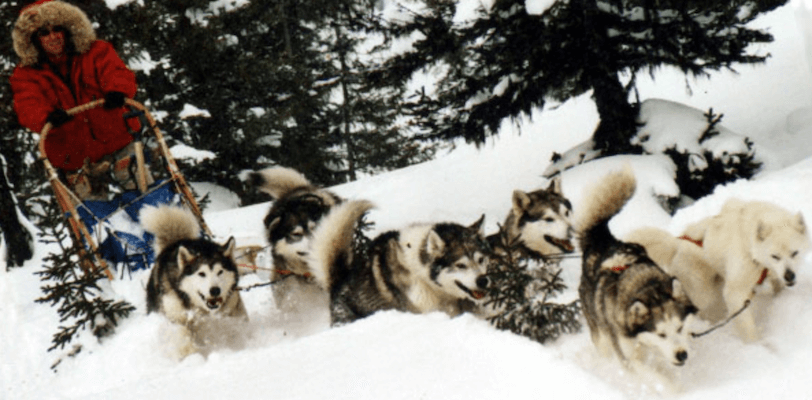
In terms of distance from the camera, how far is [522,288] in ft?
12.9

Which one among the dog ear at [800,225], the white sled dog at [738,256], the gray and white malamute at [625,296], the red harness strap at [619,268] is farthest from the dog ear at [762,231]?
the red harness strap at [619,268]

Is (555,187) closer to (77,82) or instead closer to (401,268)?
(401,268)

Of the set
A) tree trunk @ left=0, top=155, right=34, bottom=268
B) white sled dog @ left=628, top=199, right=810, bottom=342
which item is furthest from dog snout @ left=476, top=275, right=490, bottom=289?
tree trunk @ left=0, top=155, right=34, bottom=268

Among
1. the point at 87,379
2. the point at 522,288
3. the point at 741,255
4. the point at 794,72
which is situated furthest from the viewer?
the point at 794,72

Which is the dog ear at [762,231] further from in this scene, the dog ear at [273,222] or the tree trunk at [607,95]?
the dog ear at [273,222]

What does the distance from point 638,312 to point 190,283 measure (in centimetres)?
332

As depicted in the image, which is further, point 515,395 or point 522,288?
point 522,288

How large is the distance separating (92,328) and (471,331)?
3.76 meters

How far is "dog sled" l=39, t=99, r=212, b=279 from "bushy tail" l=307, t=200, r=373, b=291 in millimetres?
1320

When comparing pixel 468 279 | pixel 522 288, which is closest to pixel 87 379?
pixel 468 279

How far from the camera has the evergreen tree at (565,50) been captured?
657 centimetres

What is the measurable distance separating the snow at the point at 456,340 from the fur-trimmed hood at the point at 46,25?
2139 mm

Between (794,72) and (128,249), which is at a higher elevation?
(794,72)

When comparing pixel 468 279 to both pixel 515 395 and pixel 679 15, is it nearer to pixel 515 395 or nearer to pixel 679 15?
pixel 515 395
